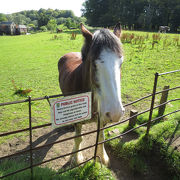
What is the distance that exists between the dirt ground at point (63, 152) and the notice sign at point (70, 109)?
1.57 m

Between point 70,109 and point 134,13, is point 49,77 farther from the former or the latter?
point 134,13

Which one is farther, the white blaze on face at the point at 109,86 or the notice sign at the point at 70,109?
the notice sign at the point at 70,109

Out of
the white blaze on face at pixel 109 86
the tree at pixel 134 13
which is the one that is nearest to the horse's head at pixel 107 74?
the white blaze on face at pixel 109 86

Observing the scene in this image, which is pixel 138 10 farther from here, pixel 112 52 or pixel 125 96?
pixel 112 52

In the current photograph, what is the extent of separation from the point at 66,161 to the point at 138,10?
1983 inches

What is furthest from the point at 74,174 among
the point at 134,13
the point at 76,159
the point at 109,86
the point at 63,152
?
the point at 134,13

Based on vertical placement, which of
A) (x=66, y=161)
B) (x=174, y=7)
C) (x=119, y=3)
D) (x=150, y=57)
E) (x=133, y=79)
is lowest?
(x=66, y=161)

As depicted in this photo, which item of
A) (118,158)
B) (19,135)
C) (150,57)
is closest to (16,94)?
(19,135)

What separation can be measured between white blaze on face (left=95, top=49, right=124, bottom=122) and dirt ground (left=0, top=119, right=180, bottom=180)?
183 cm

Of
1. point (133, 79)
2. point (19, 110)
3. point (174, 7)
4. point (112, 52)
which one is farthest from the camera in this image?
point (174, 7)

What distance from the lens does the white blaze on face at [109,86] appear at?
5.98ft

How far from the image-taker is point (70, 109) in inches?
84.3

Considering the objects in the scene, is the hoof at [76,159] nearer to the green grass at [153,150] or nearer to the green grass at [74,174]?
the green grass at [74,174]

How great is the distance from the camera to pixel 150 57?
10.6m
